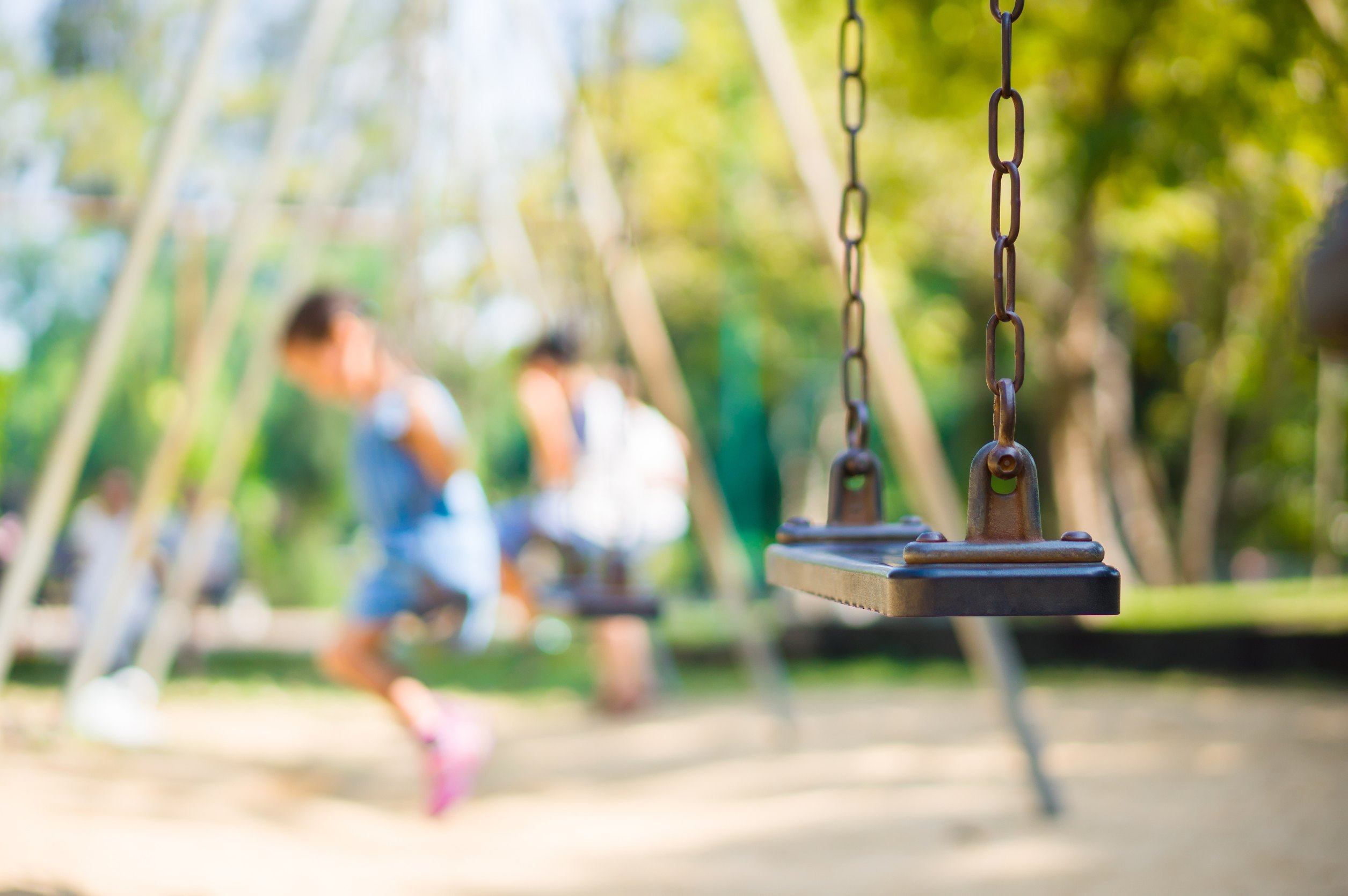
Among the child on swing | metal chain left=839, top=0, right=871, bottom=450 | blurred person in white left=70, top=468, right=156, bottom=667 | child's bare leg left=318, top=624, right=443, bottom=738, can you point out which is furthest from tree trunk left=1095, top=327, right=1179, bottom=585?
metal chain left=839, top=0, right=871, bottom=450

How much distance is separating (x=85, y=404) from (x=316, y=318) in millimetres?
643

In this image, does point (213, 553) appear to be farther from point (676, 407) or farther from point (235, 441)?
point (676, 407)

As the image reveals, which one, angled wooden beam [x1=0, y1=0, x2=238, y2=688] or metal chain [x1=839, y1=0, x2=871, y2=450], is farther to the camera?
angled wooden beam [x1=0, y1=0, x2=238, y2=688]

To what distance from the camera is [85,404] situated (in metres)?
2.83

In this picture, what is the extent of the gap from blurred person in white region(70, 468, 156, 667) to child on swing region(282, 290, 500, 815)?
4268 millimetres

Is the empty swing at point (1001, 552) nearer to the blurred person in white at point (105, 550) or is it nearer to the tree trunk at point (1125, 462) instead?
the blurred person in white at point (105, 550)

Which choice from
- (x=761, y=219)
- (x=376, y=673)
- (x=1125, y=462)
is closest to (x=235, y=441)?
(x=376, y=673)

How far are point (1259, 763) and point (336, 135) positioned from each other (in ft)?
16.3

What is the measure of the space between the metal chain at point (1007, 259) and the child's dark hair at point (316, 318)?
230cm

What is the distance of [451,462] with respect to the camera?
3.35 metres

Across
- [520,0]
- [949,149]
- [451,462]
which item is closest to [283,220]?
[520,0]

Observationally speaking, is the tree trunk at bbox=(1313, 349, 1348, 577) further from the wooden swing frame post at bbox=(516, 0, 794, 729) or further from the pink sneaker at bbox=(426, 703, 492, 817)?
the pink sneaker at bbox=(426, 703, 492, 817)

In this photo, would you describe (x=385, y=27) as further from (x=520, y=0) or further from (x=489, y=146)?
(x=520, y=0)

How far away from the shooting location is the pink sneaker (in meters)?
3.35
